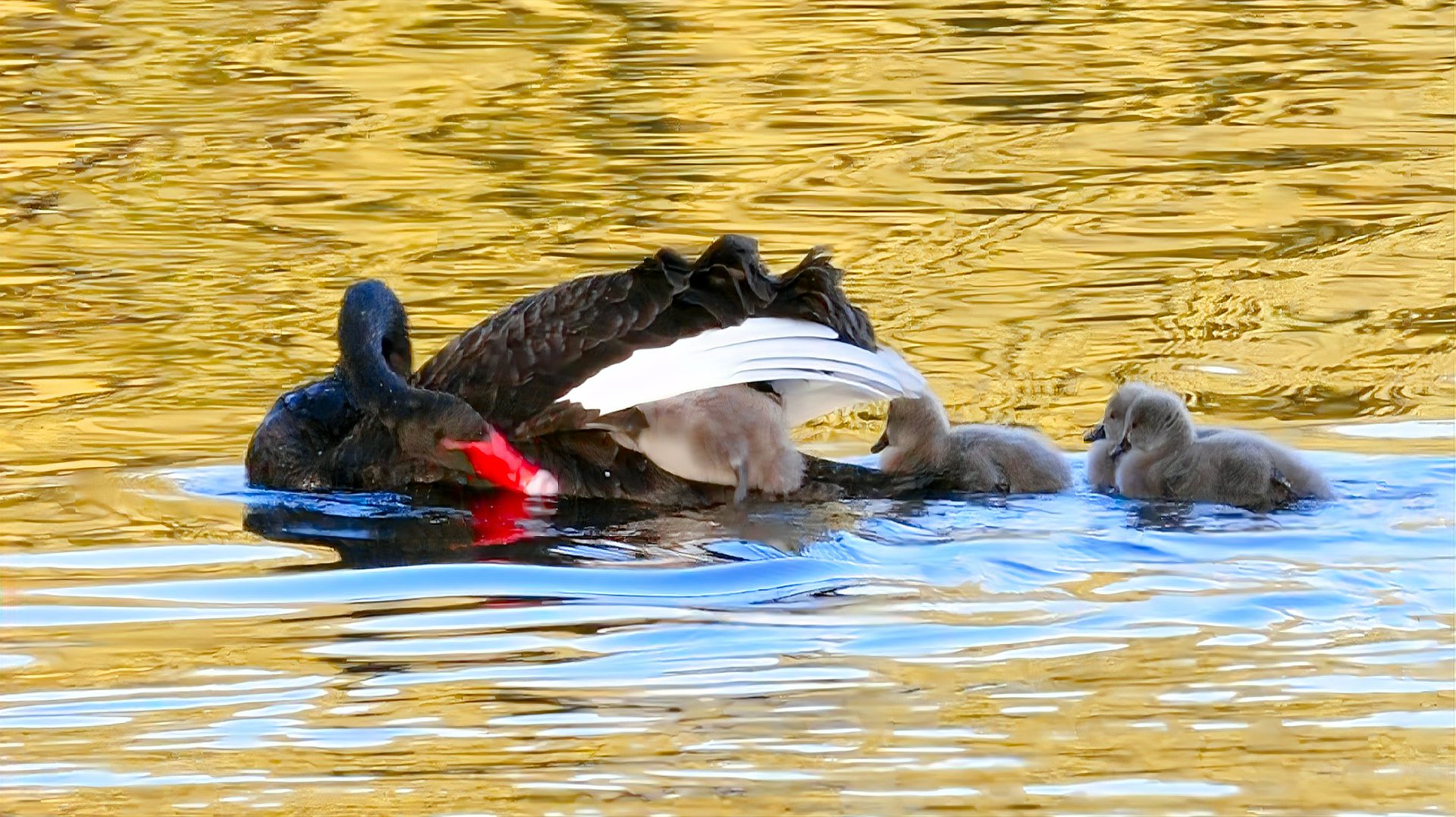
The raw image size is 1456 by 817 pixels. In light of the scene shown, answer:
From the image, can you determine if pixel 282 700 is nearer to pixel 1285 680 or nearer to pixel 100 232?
pixel 1285 680

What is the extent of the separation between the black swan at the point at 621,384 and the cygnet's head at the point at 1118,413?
2.15ft

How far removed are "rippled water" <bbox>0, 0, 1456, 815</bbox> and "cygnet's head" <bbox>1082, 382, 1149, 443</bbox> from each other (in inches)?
11.7

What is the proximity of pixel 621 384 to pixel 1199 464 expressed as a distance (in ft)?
5.88

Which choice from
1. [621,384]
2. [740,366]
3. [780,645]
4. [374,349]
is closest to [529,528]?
[621,384]

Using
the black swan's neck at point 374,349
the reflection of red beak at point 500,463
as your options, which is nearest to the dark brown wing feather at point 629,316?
the reflection of red beak at point 500,463

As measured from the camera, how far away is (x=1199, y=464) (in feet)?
24.6

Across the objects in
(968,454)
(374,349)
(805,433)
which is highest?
(374,349)

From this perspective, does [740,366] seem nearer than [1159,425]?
Yes

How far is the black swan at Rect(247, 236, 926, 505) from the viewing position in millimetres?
7383

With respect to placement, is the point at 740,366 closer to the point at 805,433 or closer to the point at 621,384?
the point at 621,384

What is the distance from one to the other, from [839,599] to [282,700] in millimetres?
1531

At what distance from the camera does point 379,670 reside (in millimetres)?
5723

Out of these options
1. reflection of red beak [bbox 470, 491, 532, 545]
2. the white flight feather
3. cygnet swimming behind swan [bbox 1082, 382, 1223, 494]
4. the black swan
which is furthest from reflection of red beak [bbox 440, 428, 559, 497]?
cygnet swimming behind swan [bbox 1082, 382, 1223, 494]

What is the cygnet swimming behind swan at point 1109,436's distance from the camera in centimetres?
779
